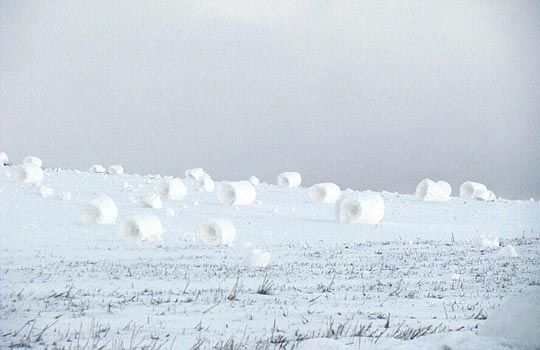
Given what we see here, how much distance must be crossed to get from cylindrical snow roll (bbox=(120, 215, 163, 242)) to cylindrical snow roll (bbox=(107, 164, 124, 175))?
2460cm

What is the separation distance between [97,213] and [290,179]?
19.6 m

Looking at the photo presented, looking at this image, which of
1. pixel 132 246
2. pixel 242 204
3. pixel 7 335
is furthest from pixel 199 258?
pixel 242 204

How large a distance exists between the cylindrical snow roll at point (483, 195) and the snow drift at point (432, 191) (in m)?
2.80

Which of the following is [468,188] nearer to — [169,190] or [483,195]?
[483,195]

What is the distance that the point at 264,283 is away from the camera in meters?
11.3

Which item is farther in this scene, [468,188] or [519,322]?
[468,188]

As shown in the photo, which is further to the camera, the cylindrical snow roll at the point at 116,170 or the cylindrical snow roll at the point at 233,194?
the cylindrical snow roll at the point at 116,170

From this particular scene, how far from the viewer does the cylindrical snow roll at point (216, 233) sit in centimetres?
1811

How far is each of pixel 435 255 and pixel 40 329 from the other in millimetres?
11476

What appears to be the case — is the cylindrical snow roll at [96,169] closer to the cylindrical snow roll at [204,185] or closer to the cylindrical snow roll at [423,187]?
the cylindrical snow roll at [204,185]

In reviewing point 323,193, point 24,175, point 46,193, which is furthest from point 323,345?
point 24,175

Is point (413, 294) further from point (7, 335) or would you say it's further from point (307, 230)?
point (307, 230)

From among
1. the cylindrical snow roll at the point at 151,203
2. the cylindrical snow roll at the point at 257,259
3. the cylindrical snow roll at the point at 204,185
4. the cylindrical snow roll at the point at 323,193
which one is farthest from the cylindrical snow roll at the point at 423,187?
the cylindrical snow roll at the point at 257,259

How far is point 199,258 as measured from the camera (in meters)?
15.9
